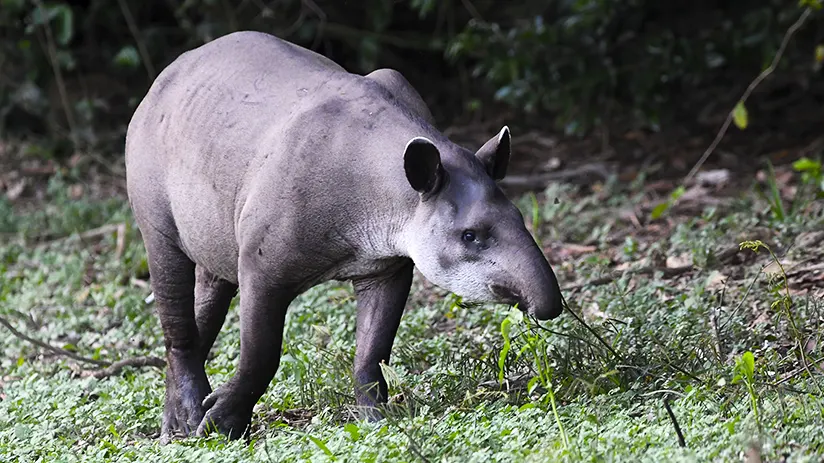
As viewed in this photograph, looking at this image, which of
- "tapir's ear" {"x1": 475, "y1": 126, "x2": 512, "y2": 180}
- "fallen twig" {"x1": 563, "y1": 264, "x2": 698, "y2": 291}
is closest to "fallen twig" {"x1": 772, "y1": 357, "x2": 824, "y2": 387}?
"tapir's ear" {"x1": 475, "y1": 126, "x2": 512, "y2": 180}

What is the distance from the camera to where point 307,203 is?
480cm

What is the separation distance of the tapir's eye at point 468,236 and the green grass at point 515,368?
12.9 inches

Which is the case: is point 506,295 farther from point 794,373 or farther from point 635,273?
point 635,273

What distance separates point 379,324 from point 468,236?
81cm

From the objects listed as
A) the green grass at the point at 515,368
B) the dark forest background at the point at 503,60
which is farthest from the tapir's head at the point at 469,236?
the dark forest background at the point at 503,60

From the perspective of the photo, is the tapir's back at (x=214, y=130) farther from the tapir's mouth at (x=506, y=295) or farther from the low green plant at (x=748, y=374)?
the low green plant at (x=748, y=374)

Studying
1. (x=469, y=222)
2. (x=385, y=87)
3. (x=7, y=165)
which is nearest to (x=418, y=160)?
(x=469, y=222)

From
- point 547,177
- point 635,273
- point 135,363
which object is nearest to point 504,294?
point 635,273

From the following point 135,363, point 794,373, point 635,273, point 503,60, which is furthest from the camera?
point 503,60

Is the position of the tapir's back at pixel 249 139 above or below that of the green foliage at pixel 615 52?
above

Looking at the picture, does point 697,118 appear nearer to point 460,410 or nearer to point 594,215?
point 594,215

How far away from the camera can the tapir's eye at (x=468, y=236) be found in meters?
4.62

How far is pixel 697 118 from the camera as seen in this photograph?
11.1 meters

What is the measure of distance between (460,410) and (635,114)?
616 centimetres
